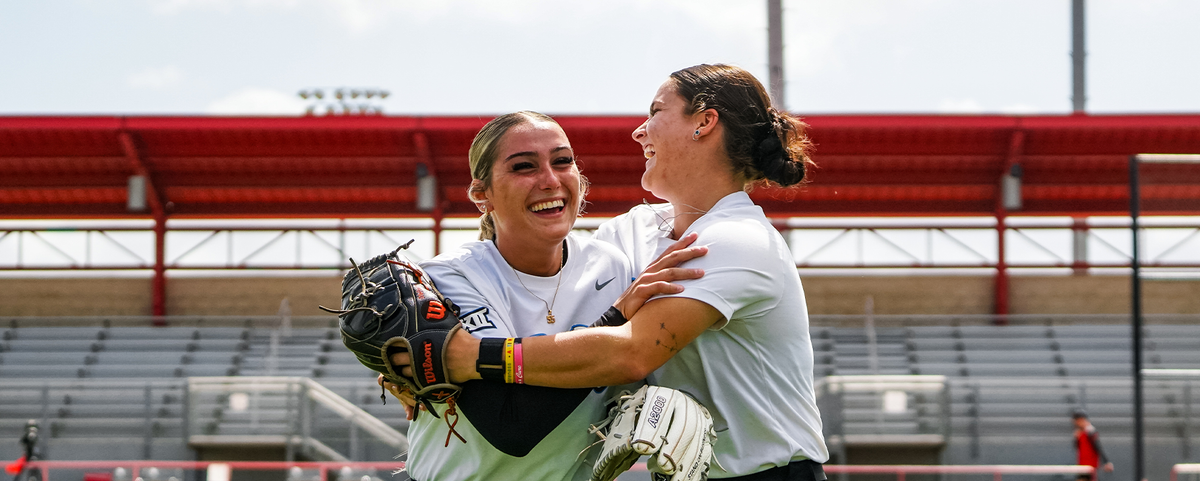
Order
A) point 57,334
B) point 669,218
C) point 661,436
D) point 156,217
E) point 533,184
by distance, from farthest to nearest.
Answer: point 156,217 → point 57,334 → point 669,218 → point 533,184 → point 661,436

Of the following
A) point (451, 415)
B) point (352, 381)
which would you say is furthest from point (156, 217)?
point (451, 415)

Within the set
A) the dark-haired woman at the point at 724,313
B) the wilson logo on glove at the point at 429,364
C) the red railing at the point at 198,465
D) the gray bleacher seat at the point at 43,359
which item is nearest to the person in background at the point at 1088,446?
the red railing at the point at 198,465

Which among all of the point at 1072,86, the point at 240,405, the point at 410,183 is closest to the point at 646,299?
the point at 240,405

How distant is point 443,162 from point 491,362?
52.6 ft

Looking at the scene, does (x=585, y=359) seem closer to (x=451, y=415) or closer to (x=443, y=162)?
(x=451, y=415)

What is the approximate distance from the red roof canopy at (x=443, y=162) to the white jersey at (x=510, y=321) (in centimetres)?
1389

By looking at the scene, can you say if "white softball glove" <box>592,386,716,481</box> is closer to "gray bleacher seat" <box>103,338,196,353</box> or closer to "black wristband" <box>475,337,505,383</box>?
"black wristband" <box>475,337,505,383</box>

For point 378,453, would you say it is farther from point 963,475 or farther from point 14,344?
point 14,344

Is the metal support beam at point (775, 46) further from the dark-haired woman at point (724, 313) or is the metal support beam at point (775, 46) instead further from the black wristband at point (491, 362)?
the black wristband at point (491, 362)

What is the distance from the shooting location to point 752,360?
279cm

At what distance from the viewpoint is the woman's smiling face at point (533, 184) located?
9.54ft

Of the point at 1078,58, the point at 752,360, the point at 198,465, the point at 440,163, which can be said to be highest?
the point at 1078,58

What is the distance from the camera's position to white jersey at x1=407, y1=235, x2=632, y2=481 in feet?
9.29

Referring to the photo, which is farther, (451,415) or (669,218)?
(669,218)
